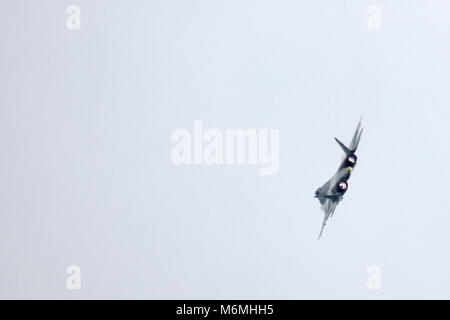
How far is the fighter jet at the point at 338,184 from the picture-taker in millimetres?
28453

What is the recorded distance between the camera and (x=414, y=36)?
118 feet

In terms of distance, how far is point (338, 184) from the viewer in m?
28.6

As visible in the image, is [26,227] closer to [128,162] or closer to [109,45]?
[128,162]

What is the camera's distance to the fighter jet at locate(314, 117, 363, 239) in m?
28.5
